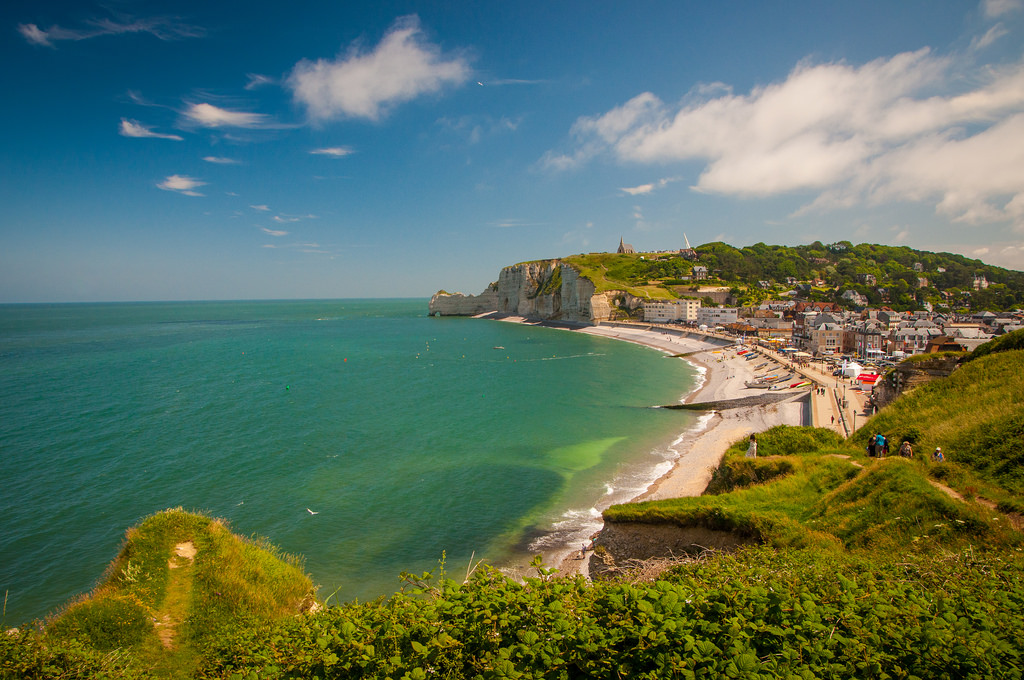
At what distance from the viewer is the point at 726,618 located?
486 centimetres

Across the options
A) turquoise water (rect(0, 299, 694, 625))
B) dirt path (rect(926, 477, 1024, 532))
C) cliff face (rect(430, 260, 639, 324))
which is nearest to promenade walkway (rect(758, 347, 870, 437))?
turquoise water (rect(0, 299, 694, 625))

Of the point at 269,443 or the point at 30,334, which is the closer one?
the point at 269,443

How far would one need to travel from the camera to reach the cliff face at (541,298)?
10862 centimetres

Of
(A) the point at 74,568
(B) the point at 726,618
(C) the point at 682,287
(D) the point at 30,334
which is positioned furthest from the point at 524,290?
(B) the point at 726,618

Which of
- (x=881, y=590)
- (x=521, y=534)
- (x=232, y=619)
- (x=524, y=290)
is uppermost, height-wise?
(x=524, y=290)

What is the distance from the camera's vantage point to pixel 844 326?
70.6m

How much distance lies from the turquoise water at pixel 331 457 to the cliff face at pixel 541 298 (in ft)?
166

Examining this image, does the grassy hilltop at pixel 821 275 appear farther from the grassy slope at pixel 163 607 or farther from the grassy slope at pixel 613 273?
the grassy slope at pixel 163 607

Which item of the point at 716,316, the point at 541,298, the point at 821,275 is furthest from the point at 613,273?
the point at 821,275

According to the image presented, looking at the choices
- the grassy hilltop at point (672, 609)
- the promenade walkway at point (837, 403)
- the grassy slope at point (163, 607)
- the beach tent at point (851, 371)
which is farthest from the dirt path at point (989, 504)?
the beach tent at point (851, 371)

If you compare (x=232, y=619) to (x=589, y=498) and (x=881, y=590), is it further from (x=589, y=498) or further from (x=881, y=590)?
(x=589, y=498)

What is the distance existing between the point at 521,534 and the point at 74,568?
15522mm

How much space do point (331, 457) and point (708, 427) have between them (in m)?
25.1

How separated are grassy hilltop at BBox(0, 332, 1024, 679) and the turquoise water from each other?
665cm
